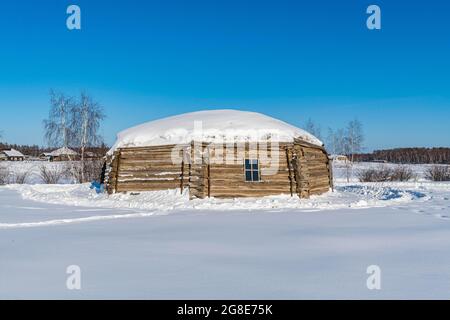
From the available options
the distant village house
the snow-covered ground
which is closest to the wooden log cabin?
the snow-covered ground

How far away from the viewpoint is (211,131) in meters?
17.0

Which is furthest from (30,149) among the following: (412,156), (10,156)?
(412,156)

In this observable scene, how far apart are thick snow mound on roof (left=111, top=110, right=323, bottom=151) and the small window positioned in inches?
38.5

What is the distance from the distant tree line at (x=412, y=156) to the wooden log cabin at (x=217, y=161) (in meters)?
75.6

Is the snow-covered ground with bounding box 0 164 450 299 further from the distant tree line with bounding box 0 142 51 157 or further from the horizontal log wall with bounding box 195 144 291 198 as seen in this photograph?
the distant tree line with bounding box 0 142 51 157

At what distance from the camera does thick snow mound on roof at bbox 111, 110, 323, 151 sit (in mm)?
16922

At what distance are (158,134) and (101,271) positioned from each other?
42.2 feet

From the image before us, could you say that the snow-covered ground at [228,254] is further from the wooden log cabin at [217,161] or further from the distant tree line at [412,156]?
the distant tree line at [412,156]

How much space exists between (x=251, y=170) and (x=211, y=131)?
2.39 m

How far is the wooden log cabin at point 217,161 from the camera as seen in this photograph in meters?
16.5

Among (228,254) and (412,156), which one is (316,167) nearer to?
(228,254)

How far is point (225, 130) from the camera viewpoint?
17.1 meters
